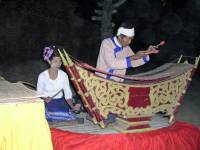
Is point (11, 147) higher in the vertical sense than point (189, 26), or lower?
lower

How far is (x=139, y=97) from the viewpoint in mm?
4395

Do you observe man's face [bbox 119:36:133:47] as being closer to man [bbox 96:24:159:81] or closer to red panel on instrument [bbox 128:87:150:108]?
man [bbox 96:24:159:81]

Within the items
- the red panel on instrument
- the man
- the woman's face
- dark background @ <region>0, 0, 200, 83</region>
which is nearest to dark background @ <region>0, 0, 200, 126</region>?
dark background @ <region>0, 0, 200, 83</region>

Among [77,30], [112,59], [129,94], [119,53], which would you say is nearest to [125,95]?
[129,94]

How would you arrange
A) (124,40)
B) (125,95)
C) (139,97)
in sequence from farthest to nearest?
(124,40) < (139,97) < (125,95)

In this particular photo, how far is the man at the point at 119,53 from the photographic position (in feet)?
14.6

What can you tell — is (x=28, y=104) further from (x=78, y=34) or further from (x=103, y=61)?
(x=78, y=34)

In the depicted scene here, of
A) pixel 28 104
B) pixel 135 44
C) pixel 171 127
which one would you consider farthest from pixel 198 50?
pixel 28 104

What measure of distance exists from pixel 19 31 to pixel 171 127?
279 inches

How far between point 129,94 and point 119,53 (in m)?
0.69

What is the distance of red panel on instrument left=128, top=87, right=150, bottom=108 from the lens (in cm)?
433

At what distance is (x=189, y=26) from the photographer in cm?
1296

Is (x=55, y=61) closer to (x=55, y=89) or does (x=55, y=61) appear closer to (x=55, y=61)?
(x=55, y=61)

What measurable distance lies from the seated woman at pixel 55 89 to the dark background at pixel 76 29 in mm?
4995
